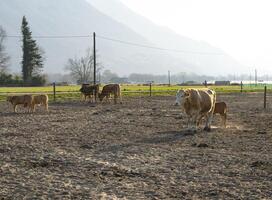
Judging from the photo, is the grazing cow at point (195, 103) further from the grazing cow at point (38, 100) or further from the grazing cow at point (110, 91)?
the grazing cow at point (110, 91)

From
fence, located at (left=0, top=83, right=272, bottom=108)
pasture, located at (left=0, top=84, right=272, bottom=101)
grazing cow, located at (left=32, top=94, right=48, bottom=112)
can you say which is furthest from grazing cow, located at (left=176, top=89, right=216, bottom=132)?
pasture, located at (left=0, top=84, right=272, bottom=101)

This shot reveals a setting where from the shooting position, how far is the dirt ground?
9477mm

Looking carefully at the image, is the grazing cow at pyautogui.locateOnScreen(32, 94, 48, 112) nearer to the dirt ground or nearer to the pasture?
the dirt ground

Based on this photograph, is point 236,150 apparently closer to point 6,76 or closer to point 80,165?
point 80,165

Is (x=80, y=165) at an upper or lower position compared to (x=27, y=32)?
lower

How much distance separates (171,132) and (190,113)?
1.47 m

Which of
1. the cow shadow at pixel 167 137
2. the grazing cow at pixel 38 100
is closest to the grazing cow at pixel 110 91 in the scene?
the grazing cow at pixel 38 100

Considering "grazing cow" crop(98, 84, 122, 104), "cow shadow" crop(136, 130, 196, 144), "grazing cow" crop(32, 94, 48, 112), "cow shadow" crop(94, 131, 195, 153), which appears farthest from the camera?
"grazing cow" crop(98, 84, 122, 104)

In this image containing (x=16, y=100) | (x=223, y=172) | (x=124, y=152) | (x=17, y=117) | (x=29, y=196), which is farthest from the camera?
(x=16, y=100)

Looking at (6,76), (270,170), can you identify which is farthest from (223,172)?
(6,76)

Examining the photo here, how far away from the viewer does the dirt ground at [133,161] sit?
31.1 feet

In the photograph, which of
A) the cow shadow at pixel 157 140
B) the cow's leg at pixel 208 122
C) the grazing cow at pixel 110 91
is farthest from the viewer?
the grazing cow at pixel 110 91

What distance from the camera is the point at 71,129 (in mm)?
19547

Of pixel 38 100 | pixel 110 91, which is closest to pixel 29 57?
pixel 110 91
